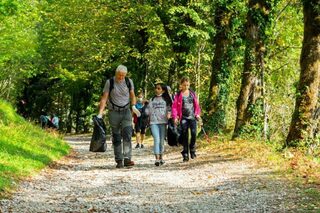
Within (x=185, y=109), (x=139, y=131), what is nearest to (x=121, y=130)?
(x=185, y=109)

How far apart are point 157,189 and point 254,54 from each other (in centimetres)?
848

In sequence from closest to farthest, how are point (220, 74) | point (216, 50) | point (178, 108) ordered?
point (178, 108)
point (220, 74)
point (216, 50)

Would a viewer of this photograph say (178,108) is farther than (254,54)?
No

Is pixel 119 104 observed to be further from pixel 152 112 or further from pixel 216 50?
pixel 216 50

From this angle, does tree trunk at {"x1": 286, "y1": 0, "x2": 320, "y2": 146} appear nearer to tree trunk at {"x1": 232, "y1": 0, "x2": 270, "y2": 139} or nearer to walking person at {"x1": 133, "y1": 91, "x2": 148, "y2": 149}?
tree trunk at {"x1": 232, "y1": 0, "x2": 270, "y2": 139}

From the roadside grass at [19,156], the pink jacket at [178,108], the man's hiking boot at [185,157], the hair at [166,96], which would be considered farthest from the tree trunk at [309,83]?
the roadside grass at [19,156]

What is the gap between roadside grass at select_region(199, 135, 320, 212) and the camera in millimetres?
7988

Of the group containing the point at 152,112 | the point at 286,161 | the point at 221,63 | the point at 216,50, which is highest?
the point at 216,50

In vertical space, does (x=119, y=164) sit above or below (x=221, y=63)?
below

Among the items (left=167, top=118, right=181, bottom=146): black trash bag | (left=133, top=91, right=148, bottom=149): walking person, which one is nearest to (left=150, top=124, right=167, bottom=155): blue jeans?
(left=167, top=118, right=181, bottom=146): black trash bag

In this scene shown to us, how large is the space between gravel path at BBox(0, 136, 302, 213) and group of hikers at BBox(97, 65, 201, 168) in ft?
1.62

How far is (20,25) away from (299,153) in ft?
113

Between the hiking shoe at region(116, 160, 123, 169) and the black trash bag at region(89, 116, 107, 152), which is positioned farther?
the hiking shoe at region(116, 160, 123, 169)

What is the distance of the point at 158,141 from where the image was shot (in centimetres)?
1272
